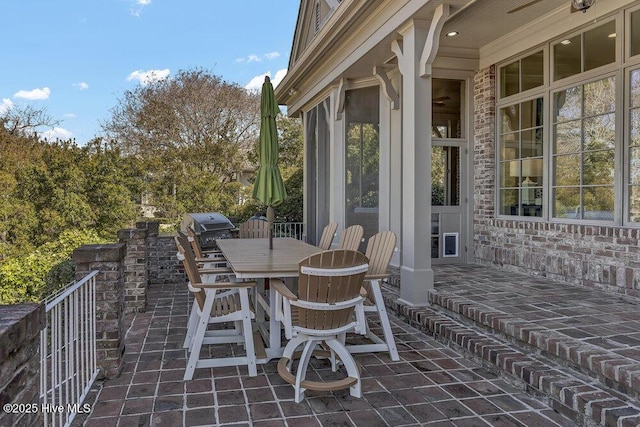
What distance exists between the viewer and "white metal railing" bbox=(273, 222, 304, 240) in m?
9.61

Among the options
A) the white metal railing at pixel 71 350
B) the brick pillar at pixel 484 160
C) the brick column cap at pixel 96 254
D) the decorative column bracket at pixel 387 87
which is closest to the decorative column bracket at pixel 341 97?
the decorative column bracket at pixel 387 87

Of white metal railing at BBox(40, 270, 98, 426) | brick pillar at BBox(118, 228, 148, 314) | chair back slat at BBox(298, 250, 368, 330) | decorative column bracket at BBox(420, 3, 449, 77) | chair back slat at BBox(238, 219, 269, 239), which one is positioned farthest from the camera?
chair back slat at BBox(238, 219, 269, 239)

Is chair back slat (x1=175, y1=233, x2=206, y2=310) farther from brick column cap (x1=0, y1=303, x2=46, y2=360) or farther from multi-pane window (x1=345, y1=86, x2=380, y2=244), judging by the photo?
multi-pane window (x1=345, y1=86, x2=380, y2=244)

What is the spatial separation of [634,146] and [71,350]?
4836 mm

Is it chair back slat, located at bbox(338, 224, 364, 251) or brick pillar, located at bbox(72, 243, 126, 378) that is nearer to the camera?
brick pillar, located at bbox(72, 243, 126, 378)

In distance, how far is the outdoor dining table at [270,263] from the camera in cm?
335

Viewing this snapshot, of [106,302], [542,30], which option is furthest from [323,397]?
[542,30]

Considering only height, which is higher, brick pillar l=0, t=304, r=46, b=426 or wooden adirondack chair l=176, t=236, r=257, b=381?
brick pillar l=0, t=304, r=46, b=426

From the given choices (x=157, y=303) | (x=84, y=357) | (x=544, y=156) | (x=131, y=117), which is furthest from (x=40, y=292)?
(x=131, y=117)

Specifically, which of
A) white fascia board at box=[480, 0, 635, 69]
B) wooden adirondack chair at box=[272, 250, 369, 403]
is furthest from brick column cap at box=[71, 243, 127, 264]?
white fascia board at box=[480, 0, 635, 69]

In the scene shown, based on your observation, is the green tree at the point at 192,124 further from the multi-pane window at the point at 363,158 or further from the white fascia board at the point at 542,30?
the white fascia board at the point at 542,30

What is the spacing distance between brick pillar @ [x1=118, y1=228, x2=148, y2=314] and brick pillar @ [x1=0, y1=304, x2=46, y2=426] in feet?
12.1

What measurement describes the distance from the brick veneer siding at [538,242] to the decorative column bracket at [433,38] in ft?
7.08

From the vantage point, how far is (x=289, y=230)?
31.9 ft
